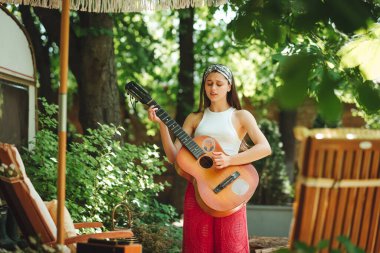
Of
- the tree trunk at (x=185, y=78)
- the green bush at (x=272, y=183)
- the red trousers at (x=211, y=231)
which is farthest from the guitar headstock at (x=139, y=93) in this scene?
the green bush at (x=272, y=183)

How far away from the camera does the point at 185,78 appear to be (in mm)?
11422

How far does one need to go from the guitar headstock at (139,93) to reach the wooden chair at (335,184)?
1975 millimetres

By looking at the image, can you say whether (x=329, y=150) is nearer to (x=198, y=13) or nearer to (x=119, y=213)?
(x=119, y=213)

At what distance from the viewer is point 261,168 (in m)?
12.0

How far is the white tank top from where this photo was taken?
4590mm

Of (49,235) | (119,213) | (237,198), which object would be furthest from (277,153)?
(49,235)

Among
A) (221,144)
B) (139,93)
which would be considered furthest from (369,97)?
(139,93)

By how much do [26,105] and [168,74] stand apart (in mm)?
8297

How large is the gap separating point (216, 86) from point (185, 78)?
22.4ft

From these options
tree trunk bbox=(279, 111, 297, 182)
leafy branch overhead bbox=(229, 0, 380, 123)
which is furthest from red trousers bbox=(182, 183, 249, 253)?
tree trunk bbox=(279, 111, 297, 182)

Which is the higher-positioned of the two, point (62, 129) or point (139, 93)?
point (139, 93)

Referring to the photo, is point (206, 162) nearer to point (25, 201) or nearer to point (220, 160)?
point (220, 160)

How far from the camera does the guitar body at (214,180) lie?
4.41 meters

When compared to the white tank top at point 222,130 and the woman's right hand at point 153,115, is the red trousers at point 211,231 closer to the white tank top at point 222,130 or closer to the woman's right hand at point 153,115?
the white tank top at point 222,130
